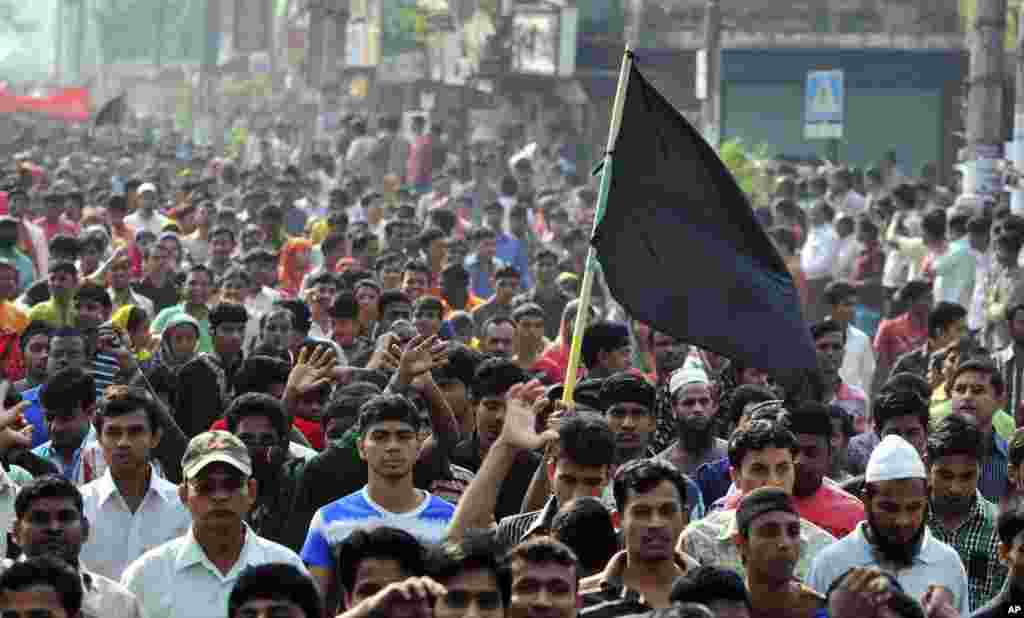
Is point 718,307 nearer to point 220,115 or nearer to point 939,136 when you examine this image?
point 939,136

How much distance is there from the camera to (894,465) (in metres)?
8.00

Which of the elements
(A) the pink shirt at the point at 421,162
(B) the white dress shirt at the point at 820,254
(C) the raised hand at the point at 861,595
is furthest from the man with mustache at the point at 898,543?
(A) the pink shirt at the point at 421,162

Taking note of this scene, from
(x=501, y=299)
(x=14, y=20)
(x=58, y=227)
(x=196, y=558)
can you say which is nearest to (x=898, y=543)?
(x=196, y=558)

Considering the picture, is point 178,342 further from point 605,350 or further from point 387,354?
point 387,354

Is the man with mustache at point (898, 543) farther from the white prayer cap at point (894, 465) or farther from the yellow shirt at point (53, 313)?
the yellow shirt at point (53, 313)

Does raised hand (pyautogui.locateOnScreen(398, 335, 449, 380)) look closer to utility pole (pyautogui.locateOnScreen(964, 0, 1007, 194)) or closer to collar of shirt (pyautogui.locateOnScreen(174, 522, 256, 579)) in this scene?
collar of shirt (pyautogui.locateOnScreen(174, 522, 256, 579))

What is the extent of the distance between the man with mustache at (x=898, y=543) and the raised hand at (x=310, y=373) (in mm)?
2682

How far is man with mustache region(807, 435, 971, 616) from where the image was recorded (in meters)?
7.87

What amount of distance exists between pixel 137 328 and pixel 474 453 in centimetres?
363

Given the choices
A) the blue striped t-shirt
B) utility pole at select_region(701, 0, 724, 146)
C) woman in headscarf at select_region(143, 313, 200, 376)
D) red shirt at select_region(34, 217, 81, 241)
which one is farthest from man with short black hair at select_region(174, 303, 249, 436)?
utility pole at select_region(701, 0, 724, 146)

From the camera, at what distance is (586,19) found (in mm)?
43562

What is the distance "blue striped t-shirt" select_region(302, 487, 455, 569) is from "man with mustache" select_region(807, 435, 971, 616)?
1119 mm

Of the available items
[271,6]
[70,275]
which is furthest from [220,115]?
[70,275]

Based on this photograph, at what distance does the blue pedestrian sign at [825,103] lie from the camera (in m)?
25.6
